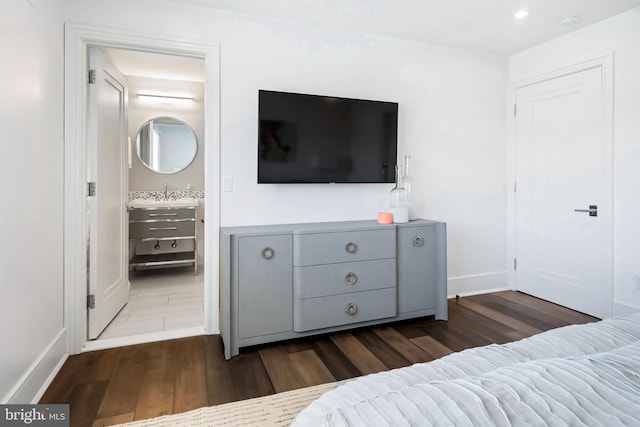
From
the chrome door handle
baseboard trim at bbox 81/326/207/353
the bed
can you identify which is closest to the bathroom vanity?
baseboard trim at bbox 81/326/207/353

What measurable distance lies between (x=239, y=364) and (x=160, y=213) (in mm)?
2546

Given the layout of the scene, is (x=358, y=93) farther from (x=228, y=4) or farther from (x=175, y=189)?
(x=175, y=189)

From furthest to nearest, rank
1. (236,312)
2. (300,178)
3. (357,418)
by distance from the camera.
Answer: (300,178) < (236,312) < (357,418)

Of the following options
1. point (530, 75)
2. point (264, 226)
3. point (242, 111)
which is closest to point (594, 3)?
point (530, 75)

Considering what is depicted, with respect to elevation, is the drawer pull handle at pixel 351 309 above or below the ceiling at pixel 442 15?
below

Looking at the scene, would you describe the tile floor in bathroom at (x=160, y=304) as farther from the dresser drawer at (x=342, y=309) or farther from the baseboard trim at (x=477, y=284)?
the baseboard trim at (x=477, y=284)

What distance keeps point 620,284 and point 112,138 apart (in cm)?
420

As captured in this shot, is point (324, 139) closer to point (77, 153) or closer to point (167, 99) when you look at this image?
point (77, 153)

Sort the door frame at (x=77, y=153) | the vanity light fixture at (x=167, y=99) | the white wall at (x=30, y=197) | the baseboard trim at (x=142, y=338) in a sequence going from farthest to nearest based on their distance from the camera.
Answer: the vanity light fixture at (x=167, y=99) < the baseboard trim at (x=142, y=338) < the door frame at (x=77, y=153) < the white wall at (x=30, y=197)

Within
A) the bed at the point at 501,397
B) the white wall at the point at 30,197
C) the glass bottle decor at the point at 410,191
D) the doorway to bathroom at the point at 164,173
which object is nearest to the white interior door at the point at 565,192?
the glass bottle decor at the point at 410,191

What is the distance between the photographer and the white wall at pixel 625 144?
107 inches

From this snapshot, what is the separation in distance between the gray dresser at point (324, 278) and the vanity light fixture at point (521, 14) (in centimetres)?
172

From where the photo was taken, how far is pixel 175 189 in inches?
185

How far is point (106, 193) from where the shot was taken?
2.68 metres
